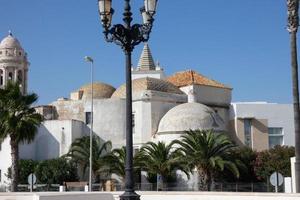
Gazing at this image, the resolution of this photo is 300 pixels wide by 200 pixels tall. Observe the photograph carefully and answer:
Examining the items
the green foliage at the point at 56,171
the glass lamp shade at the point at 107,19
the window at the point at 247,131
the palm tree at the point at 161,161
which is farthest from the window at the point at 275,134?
the glass lamp shade at the point at 107,19

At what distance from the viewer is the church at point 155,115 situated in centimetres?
4838

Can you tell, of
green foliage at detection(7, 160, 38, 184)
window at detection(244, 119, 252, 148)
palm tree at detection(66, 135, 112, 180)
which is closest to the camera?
palm tree at detection(66, 135, 112, 180)

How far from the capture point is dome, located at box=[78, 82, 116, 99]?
57.8 metres

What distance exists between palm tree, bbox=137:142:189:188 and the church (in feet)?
17.1

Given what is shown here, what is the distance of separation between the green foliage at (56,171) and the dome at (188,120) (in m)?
8.35

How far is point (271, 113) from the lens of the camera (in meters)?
55.8

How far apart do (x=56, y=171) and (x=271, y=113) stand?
23129 millimetres

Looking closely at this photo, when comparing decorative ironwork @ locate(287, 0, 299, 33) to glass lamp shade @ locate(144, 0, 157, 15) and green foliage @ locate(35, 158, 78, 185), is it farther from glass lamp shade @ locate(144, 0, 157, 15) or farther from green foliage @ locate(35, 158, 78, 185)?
green foliage @ locate(35, 158, 78, 185)

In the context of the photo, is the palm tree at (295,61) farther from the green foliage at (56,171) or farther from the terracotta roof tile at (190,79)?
the terracotta roof tile at (190,79)

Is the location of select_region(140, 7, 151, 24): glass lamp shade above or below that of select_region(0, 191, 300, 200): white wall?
above

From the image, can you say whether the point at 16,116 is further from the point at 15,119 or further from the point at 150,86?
the point at 150,86

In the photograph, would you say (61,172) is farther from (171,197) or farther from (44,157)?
(171,197)

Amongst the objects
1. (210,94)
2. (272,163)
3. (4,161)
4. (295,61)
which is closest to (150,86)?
(210,94)

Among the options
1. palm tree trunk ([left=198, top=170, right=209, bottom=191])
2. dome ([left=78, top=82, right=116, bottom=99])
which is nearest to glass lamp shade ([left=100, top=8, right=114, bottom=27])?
palm tree trunk ([left=198, top=170, right=209, bottom=191])
